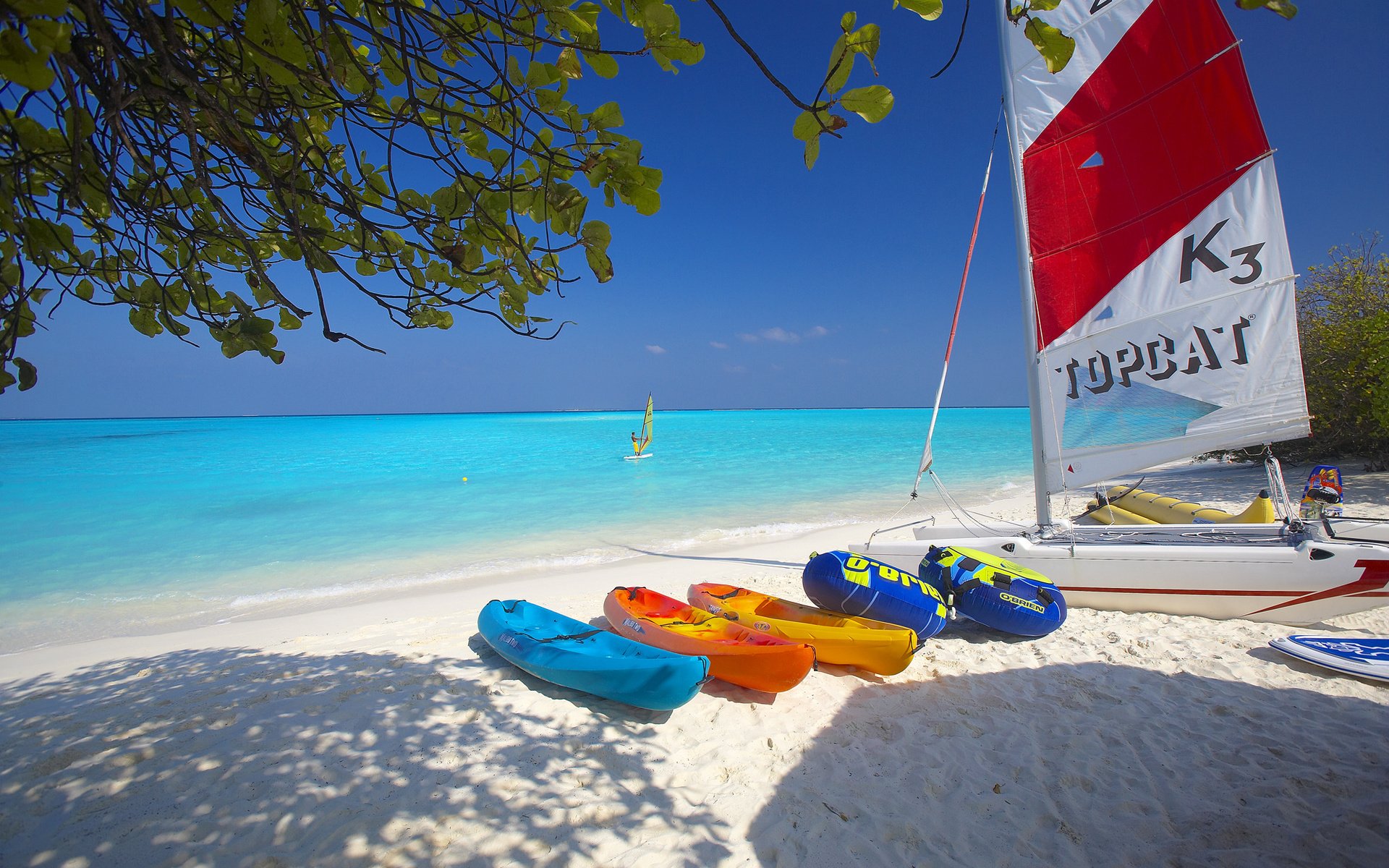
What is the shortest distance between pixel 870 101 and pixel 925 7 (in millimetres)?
184

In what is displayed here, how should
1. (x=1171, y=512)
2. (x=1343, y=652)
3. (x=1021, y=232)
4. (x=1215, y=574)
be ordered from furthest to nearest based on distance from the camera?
1. (x=1171, y=512)
2. (x=1021, y=232)
3. (x=1215, y=574)
4. (x=1343, y=652)

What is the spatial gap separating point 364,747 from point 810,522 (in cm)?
938

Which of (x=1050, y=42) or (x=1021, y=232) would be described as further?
(x=1021, y=232)

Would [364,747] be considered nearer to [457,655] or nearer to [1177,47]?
[457,655]

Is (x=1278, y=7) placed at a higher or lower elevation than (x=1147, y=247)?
lower

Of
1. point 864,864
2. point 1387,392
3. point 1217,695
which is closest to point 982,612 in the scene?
point 1217,695

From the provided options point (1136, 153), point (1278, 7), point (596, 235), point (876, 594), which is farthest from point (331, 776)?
point (1136, 153)

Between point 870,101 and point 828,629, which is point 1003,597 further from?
point 870,101

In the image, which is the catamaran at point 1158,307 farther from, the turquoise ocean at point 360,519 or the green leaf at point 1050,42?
the turquoise ocean at point 360,519

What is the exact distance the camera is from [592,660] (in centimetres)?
367

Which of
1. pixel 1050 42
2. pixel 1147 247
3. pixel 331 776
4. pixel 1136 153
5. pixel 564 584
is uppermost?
pixel 1136 153

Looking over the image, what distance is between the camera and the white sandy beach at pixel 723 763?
237 cm

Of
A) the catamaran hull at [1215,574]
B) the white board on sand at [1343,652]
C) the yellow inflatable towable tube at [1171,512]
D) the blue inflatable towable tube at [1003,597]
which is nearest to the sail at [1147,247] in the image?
the catamaran hull at [1215,574]

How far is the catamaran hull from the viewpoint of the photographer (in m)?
4.38
